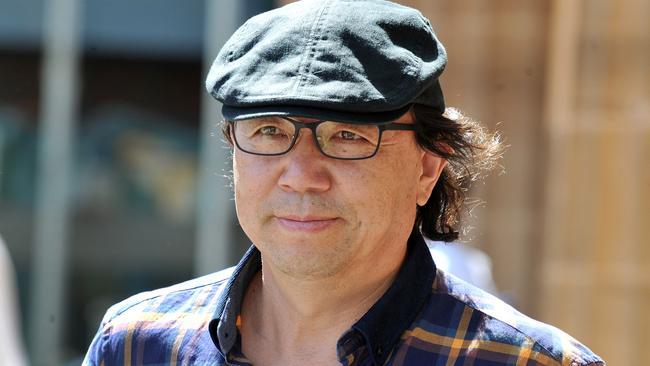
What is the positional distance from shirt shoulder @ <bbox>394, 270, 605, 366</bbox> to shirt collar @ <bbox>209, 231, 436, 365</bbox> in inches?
1.0

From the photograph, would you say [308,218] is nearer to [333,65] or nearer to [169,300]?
[333,65]

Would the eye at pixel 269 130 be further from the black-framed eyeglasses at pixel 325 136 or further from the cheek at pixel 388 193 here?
the cheek at pixel 388 193

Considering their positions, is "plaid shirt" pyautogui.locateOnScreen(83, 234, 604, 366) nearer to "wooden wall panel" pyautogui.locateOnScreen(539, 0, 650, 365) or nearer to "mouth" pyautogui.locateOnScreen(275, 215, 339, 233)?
"mouth" pyautogui.locateOnScreen(275, 215, 339, 233)

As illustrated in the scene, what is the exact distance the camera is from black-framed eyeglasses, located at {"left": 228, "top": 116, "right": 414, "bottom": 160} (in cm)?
216

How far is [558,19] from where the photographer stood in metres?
5.77

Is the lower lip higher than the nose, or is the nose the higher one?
the nose

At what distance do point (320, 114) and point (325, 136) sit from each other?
2.7 inches

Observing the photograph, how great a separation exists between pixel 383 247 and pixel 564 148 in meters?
3.52

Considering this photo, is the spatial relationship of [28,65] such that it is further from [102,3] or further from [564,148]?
[564,148]

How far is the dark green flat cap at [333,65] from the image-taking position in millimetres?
2115

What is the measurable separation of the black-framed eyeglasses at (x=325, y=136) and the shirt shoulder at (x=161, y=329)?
39 centimetres

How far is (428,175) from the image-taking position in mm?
2389

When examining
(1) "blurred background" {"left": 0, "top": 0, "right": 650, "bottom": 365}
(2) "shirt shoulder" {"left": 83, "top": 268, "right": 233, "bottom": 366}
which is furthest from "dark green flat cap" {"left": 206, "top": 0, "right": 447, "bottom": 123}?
(1) "blurred background" {"left": 0, "top": 0, "right": 650, "bottom": 365}

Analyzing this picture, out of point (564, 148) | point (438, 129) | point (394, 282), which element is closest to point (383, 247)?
point (394, 282)
